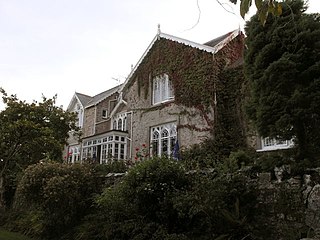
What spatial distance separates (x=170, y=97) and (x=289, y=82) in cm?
1280

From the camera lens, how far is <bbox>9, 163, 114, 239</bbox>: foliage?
1173 centimetres

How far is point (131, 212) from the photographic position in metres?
10.2

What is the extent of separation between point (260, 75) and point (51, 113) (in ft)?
44.5

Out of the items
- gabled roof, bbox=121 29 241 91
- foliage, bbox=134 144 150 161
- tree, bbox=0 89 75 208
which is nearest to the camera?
foliage, bbox=134 144 150 161

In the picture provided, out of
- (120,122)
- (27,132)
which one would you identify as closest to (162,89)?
(120,122)

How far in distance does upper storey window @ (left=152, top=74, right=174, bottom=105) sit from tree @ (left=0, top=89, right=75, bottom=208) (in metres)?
5.55

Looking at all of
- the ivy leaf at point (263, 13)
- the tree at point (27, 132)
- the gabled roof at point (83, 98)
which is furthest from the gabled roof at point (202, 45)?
the ivy leaf at point (263, 13)

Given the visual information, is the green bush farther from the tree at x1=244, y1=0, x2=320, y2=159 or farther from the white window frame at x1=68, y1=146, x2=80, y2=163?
the white window frame at x1=68, y1=146, x2=80, y2=163

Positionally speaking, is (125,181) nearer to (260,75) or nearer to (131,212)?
(131,212)

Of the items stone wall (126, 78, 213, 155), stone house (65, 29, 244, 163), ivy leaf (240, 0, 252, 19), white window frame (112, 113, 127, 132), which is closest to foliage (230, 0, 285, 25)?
ivy leaf (240, 0, 252, 19)

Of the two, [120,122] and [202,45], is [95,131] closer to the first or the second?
[120,122]

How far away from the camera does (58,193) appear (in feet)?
37.8

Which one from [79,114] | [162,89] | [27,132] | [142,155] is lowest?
[142,155]

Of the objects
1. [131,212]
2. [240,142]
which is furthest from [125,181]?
[240,142]
